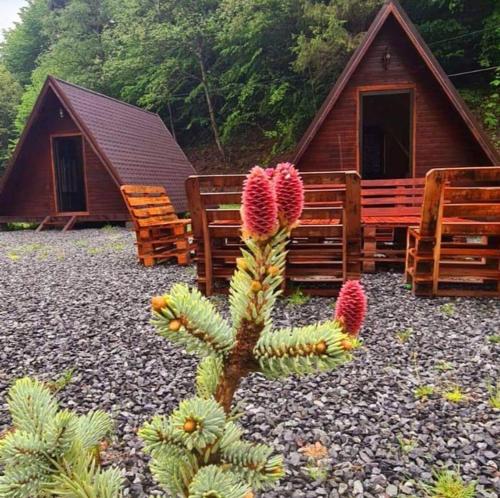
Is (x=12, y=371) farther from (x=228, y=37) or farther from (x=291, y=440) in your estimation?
(x=228, y=37)

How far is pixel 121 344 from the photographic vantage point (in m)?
3.29

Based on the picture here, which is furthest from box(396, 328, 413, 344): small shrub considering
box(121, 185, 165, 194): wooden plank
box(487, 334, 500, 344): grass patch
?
box(121, 185, 165, 194): wooden plank

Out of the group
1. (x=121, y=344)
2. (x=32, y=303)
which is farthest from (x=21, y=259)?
(x=121, y=344)

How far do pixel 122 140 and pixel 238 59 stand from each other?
10.5 meters

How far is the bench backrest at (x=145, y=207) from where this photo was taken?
6191mm

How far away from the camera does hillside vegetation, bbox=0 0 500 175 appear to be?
1720 cm

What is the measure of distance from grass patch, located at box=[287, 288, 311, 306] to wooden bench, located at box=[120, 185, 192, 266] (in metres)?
2.31

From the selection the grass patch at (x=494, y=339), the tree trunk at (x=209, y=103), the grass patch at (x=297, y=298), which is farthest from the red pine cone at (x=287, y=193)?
the tree trunk at (x=209, y=103)

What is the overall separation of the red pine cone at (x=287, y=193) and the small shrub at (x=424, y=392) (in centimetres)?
215

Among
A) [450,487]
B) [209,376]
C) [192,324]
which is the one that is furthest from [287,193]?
[450,487]

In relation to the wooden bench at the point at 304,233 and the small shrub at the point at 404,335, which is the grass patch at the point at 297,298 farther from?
the small shrub at the point at 404,335

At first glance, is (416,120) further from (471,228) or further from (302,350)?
(302,350)

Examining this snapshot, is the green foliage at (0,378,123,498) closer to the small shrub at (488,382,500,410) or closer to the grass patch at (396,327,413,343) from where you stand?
the small shrub at (488,382,500,410)

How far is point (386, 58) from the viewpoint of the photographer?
7918 millimetres
